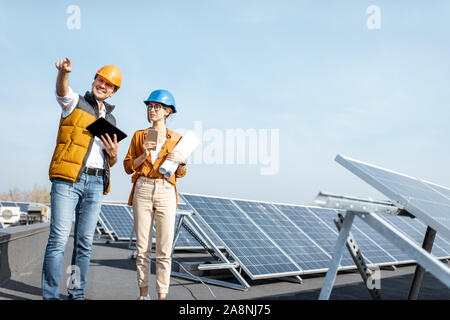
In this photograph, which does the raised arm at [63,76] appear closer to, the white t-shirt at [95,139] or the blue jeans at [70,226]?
the white t-shirt at [95,139]

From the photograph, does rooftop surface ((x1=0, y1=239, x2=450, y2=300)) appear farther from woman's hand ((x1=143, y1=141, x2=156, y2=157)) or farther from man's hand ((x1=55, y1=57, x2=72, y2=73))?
man's hand ((x1=55, y1=57, x2=72, y2=73))

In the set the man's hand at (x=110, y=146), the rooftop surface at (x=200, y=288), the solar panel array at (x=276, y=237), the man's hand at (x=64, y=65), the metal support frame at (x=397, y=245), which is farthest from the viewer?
the solar panel array at (x=276, y=237)

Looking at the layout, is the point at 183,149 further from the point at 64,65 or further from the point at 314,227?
the point at 314,227

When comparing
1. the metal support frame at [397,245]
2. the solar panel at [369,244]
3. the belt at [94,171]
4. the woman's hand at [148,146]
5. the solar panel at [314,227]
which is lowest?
the solar panel at [369,244]

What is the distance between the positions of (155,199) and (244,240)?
2763mm

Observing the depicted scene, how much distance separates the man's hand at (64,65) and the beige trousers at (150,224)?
1.18 metres

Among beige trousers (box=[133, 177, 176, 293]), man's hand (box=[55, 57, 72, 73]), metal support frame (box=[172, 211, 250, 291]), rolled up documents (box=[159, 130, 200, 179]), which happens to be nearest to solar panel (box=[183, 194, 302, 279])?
metal support frame (box=[172, 211, 250, 291])

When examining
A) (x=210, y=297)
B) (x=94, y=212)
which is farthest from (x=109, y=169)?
(x=210, y=297)

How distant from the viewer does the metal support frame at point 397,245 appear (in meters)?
2.09

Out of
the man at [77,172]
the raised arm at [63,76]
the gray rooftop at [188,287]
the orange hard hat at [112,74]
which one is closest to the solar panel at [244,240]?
the gray rooftop at [188,287]
